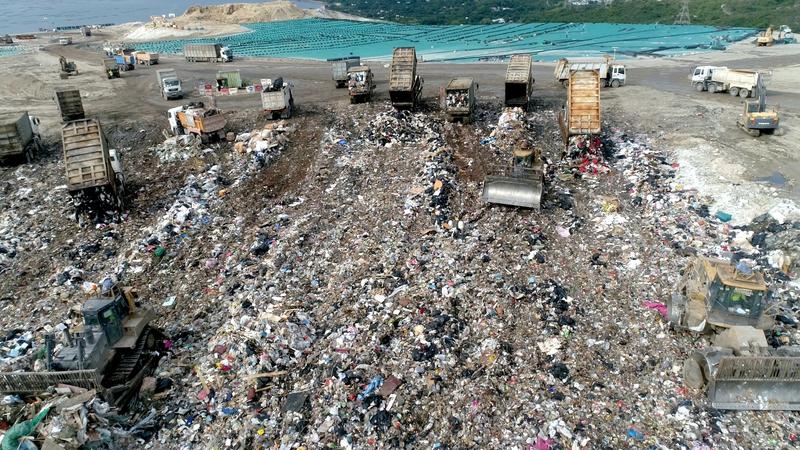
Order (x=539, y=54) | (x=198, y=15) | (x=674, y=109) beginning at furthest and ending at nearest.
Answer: (x=198, y=15), (x=539, y=54), (x=674, y=109)

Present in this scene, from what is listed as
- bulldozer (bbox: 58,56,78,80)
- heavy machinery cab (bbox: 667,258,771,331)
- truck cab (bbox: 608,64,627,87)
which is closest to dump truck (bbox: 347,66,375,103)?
truck cab (bbox: 608,64,627,87)

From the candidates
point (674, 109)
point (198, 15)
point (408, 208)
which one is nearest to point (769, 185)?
point (674, 109)

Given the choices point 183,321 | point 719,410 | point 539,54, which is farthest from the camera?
point 539,54

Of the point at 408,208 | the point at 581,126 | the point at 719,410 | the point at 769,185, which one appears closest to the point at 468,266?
the point at 408,208

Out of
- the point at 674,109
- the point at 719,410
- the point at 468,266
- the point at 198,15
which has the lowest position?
the point at 719,410

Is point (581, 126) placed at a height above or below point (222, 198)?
above

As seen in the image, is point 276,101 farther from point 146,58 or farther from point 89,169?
point 146,58

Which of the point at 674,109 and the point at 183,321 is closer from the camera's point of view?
the point at 183,321

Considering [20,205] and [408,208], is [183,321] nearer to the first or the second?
[408,208]
